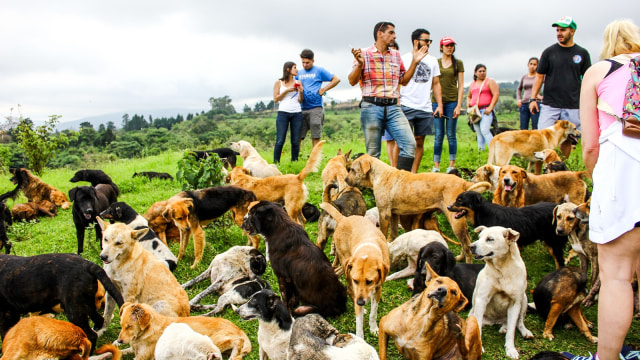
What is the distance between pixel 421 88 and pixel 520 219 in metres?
3.73

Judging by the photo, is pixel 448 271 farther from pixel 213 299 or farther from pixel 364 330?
pixel 213 299

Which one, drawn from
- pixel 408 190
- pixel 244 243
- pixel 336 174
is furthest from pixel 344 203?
pixel 244 243

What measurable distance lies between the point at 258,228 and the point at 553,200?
4.82 metres

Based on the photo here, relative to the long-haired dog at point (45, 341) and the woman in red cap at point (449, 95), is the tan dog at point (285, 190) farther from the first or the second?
the long-haired dog at point (45, 341)

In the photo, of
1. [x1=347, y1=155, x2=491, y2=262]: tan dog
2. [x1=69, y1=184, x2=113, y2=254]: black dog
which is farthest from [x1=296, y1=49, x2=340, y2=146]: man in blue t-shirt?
[x1=69, y1=184, x2=113, y2=254]: black dog

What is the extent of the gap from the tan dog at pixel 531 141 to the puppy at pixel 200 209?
536 centimetres

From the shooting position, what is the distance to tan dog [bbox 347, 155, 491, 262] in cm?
608

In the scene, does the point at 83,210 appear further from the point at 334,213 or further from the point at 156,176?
the point at 156,176

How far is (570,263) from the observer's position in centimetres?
628

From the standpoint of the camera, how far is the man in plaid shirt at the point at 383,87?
23.9ft

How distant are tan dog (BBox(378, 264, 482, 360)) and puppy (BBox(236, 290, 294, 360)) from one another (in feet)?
2.94

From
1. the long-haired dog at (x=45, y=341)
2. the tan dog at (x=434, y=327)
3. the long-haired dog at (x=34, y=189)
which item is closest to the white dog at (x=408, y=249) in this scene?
the tan dog at (x=434, y=327)

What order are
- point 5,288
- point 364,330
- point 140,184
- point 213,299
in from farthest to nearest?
1. point 140,184
2. point 213,299
3. point 364,330
4. point 5,288

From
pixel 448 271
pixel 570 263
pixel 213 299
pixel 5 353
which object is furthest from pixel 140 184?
pixel 570 263
